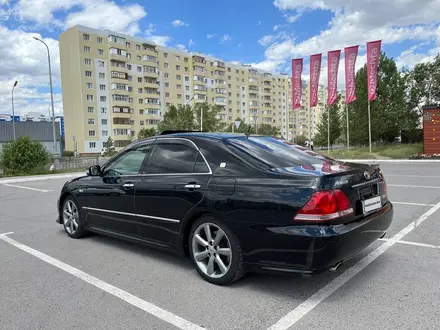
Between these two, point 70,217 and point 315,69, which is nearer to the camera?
point 70,217

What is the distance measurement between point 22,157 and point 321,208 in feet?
71.7

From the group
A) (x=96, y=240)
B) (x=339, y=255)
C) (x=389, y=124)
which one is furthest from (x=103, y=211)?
(x=389, y=124)

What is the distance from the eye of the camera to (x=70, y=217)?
5.59m

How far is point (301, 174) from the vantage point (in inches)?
128

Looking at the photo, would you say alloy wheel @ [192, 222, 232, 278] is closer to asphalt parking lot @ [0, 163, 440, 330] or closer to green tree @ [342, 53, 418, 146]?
asphalt parking lot @ [0, 163, 440, 330]

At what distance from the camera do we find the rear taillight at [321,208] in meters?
3.02

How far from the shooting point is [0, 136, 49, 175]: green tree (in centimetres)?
2070

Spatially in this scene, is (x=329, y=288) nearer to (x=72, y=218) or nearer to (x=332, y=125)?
(x=72, y=218)

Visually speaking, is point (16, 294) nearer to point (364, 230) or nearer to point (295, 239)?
point (295, 239)

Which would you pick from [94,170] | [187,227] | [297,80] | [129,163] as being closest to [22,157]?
[94,170]

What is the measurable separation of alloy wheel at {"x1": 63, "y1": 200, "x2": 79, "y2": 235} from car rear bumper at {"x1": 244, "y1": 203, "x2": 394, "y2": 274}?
3.28 m

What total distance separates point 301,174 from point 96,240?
3.52 m

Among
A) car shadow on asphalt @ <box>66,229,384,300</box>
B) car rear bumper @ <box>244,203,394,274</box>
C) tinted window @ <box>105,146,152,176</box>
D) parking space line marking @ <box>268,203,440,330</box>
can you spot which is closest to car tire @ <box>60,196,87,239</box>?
tinted window @ <box>105,146,152,176</box>

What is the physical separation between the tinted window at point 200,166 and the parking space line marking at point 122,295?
141 cm
